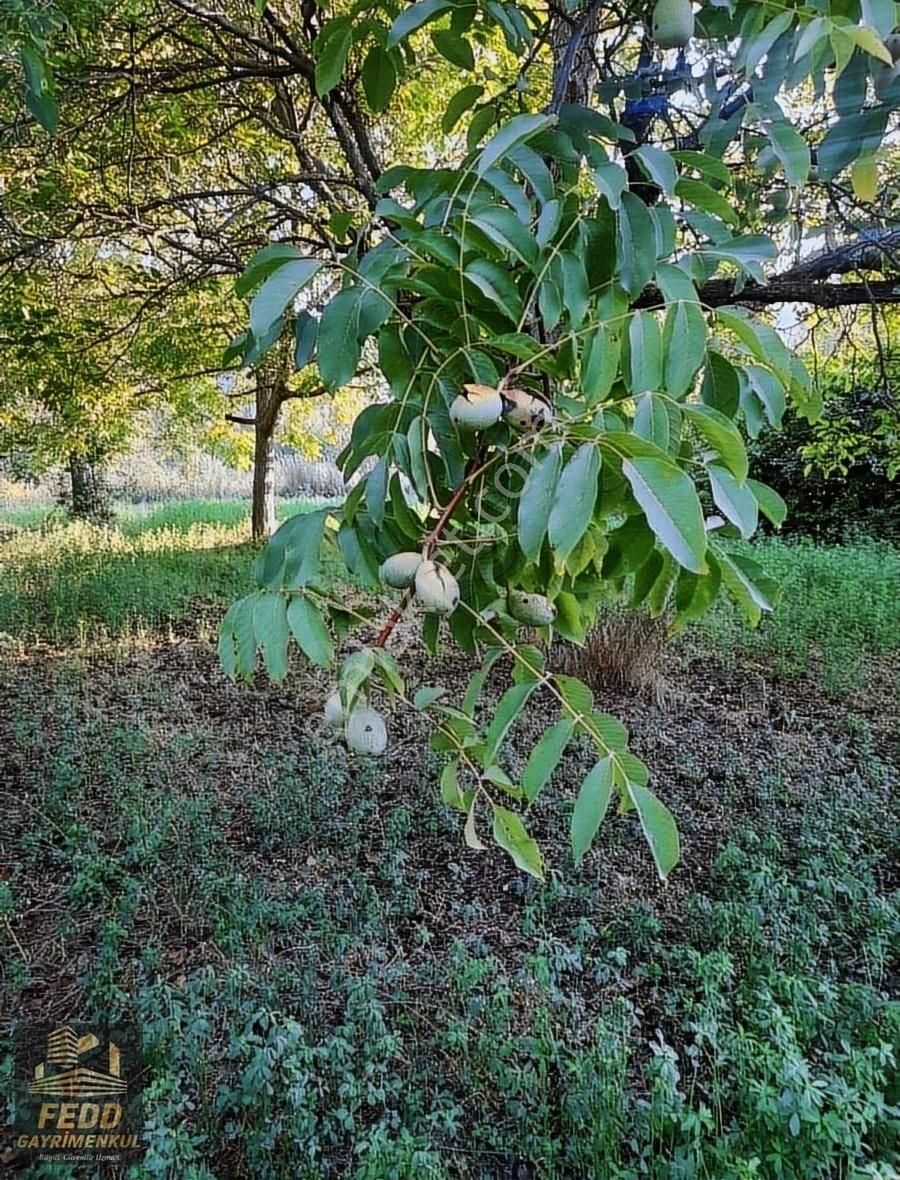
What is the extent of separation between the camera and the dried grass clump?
145 inches

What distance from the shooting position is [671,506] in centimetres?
58

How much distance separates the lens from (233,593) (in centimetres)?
540

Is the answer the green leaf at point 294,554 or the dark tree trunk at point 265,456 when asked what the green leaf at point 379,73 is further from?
the dark tree trunk at point 265,456

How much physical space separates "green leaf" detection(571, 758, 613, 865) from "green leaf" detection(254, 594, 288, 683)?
305 mm

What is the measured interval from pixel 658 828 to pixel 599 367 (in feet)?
1.41

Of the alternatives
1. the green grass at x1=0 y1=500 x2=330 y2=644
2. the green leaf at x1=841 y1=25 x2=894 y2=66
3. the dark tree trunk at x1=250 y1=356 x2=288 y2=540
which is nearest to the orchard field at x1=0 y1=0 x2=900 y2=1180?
the green leaf at x1=841 y1=25 x2=894 y2=66

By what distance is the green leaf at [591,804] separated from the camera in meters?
0.70

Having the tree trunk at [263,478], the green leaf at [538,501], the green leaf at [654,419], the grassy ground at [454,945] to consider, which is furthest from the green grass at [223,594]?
the green leaf at [538,501]

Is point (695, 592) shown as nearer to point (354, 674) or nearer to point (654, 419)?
point (654, 419)

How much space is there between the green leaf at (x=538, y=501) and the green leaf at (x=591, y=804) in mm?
238

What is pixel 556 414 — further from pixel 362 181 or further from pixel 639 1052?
pixel 362 181

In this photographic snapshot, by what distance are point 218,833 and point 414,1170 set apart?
53.1 inches

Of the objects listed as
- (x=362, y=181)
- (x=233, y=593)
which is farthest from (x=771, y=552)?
(x=362, y=181)

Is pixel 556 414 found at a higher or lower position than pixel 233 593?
higher
